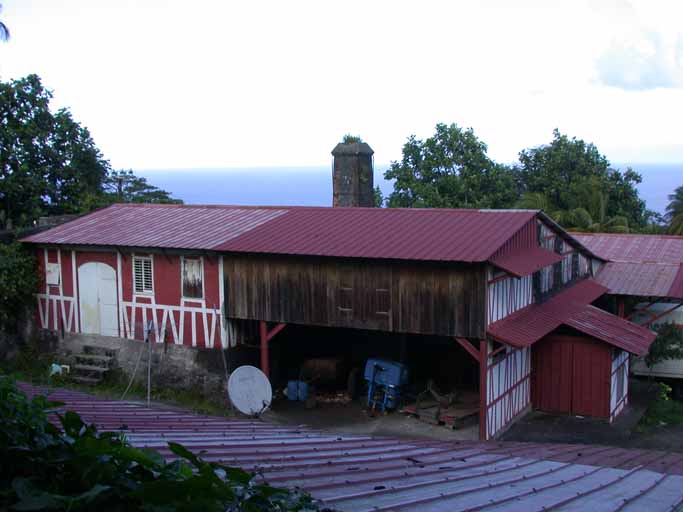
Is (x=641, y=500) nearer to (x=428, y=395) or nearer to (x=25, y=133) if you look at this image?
(x=428, y=395)

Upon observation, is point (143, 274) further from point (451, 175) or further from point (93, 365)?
point (451, 175)

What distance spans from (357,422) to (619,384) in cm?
747

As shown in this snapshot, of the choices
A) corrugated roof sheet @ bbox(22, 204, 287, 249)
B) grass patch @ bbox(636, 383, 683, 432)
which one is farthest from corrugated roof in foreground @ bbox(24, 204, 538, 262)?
grass patch @ bbox(636, 383, 683, 432)

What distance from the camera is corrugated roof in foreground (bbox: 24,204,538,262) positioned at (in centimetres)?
1648

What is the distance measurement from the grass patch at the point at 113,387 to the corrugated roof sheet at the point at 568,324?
7.58 metres

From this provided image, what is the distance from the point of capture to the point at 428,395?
19719 mm

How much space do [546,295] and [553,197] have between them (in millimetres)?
19192

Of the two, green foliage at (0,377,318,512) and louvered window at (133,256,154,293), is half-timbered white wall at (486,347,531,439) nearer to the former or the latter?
louvered window at (133,256,154,293)

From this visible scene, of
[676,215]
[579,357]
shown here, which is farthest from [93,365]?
[676,215]

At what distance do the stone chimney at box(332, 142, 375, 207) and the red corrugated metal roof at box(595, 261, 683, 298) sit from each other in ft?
28.5

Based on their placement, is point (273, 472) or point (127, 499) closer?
point (127, 499)

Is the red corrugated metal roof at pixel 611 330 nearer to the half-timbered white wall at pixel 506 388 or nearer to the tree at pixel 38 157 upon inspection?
the half-timbered white wall at pixel 506 388

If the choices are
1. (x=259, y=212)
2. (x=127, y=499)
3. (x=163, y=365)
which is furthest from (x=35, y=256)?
(x=127, y=499)

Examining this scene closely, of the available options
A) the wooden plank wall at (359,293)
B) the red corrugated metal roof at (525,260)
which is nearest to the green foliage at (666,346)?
the red corrugated metal roof at (525,260)
